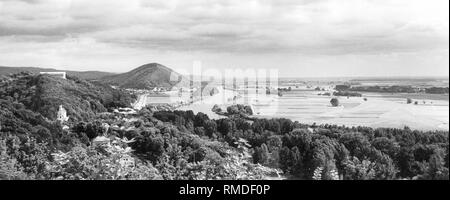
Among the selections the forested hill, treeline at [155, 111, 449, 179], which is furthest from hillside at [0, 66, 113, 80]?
treeline at [155, 111, 449, 179]

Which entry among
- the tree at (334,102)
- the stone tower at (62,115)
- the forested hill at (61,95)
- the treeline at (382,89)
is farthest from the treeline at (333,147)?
the stone tower at (62,115)

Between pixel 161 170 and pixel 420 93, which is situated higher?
pixel 420 93

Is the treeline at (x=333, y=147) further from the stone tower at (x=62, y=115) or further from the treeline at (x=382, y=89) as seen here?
the stone tower at (x=62, y=115)

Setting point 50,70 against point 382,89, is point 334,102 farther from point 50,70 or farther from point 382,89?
point 50,70
